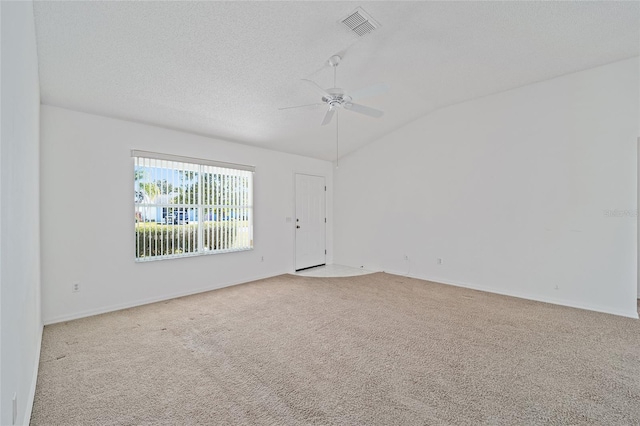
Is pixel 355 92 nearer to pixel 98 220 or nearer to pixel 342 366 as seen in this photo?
pixel 342 366

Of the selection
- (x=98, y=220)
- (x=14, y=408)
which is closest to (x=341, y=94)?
(x=14, y=408)

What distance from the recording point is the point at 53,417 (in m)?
1.83

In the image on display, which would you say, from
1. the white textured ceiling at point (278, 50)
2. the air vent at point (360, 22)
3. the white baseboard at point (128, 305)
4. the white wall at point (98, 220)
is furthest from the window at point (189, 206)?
the air vent at point (360, 22)

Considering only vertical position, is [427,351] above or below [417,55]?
below

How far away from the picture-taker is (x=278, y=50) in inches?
117

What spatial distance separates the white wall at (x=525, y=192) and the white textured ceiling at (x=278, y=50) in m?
0.47

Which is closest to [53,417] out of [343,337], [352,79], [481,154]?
[343,337]

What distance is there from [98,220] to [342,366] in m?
3.41

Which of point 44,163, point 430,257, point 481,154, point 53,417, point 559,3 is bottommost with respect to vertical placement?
point 53,417

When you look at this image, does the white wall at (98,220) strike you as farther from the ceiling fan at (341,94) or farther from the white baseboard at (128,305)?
the ceiling fan at (341,94)

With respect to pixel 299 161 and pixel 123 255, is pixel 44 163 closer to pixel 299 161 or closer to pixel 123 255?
pixel 123 255

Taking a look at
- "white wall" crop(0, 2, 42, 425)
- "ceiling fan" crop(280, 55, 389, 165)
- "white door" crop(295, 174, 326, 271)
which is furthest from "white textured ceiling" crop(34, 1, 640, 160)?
"white door" crop(295, 174, 326, 271)

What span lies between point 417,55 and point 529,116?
2.07 m

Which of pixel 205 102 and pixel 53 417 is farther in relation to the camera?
pixel 205 102
